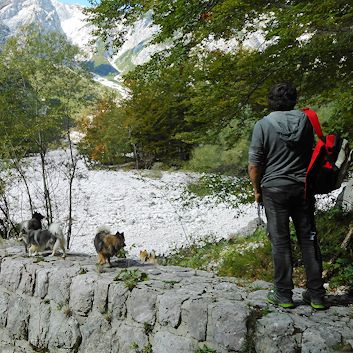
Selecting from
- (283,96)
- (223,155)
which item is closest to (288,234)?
(283,96)

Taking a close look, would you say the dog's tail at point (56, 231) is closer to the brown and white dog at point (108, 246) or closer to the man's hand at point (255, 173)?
the brown and white dog at point (108, 246)

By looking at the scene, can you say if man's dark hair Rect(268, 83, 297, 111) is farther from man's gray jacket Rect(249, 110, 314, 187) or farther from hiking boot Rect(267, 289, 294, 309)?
hiking boot Rect(267, 289, 294, 309)

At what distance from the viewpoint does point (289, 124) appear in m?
3.29

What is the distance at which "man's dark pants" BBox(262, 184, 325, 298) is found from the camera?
3377mm

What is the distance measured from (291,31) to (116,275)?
3579 millimetres

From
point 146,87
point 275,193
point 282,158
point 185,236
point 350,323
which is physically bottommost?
point 185,236

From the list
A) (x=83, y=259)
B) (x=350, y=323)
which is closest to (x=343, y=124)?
(x=350, y=323)

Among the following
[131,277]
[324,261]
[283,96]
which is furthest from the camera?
[324,261]

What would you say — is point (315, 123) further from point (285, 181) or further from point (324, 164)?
point (285, 181)

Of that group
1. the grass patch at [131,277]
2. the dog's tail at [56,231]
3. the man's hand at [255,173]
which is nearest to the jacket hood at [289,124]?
the man's hand at [255,173]

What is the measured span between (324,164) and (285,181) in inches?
13.6

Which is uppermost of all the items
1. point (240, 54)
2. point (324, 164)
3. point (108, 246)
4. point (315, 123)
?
point (240, 54)

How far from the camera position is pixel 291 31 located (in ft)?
15.0

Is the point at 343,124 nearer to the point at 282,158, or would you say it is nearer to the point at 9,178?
the point at 282,158
